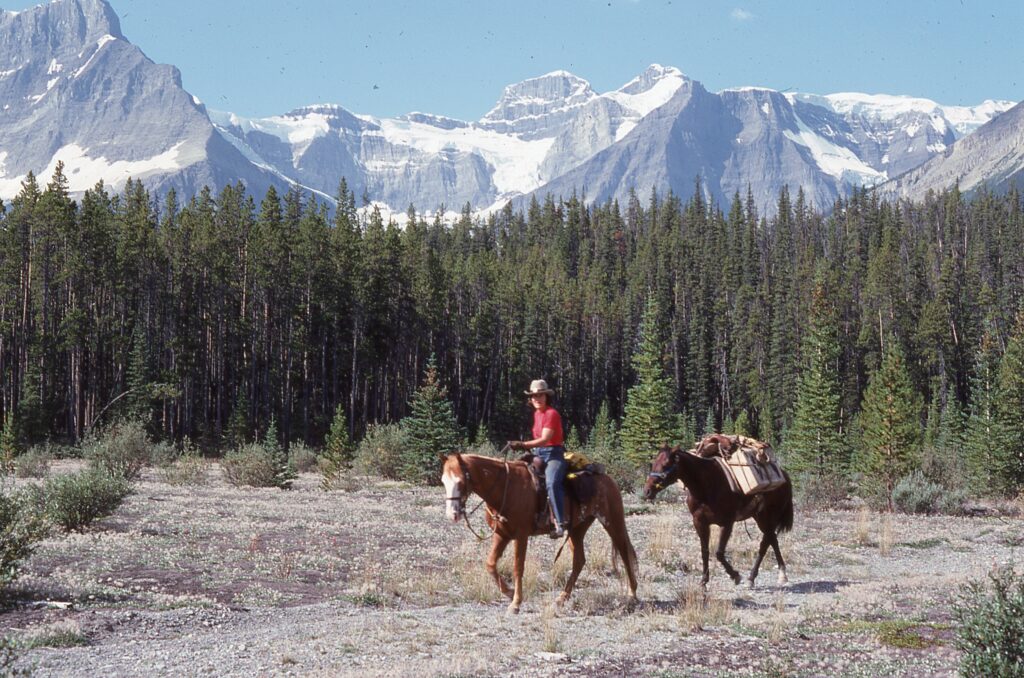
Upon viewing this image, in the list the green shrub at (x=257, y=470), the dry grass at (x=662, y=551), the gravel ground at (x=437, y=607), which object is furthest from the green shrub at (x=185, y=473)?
the dry grass at (x=662, y=551)

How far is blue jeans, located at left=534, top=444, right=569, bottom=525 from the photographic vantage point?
11.4 metres

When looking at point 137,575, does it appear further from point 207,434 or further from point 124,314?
point 124,314

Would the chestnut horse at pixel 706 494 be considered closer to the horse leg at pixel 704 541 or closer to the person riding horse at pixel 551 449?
the horse leg at pixel 704 541

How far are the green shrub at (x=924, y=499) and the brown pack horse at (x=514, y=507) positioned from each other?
21543 mm

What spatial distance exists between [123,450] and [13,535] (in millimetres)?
20054

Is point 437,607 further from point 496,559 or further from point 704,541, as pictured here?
point 704,541

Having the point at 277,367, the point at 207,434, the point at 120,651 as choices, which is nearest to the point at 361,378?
the point at 277,367

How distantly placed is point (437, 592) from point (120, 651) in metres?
4.95

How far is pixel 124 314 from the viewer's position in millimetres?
63438

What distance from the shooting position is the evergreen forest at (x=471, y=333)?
176 feet

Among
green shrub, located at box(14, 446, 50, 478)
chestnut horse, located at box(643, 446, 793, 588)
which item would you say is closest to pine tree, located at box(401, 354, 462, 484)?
green shrub, located at box(14, 446, 50, 478)

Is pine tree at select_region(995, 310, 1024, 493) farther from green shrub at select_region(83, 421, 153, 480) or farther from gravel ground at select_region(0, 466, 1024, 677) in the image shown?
green shrub at select_region(83, 421, 153, 480)

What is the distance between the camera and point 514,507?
36.9 ft

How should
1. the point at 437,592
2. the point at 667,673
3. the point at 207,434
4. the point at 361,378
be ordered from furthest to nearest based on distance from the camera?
1. the point at 361,378
2. the point at 207,434
3. the point at 437,592
4. the point at 667,673
